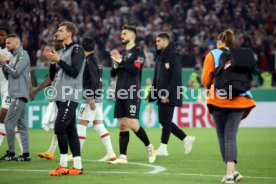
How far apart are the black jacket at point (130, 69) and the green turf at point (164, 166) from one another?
1.48m

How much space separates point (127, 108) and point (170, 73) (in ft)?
7.93

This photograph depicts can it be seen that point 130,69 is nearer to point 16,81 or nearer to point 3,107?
point 16,81

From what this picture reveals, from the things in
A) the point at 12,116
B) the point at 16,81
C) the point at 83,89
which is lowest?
the point at 12,116

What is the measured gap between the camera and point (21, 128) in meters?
14.2

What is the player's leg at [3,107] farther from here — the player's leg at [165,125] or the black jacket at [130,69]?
the player's leg at [165,125]

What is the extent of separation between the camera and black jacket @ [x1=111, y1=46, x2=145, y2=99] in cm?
1344

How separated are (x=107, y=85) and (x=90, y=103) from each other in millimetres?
14206

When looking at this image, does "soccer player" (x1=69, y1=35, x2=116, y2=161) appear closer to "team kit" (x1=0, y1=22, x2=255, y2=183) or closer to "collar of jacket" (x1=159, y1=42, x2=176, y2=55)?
"team kit" (x1=0, y1=22, x2=255, y2=183)

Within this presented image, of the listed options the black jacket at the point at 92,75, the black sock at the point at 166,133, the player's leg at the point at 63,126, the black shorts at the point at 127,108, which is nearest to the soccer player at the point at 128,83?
the black shorts at the point at 127,108

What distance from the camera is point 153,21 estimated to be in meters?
32.7

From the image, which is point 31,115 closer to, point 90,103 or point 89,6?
point 89,6

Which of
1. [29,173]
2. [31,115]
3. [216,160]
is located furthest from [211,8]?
[29,173]

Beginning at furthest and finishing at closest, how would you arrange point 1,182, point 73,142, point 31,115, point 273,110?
1. point 273,110
2. point 31,115
3. point 73,142
4. point 1,182

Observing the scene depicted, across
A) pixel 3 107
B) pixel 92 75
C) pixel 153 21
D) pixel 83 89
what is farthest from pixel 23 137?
pixel 153 21
